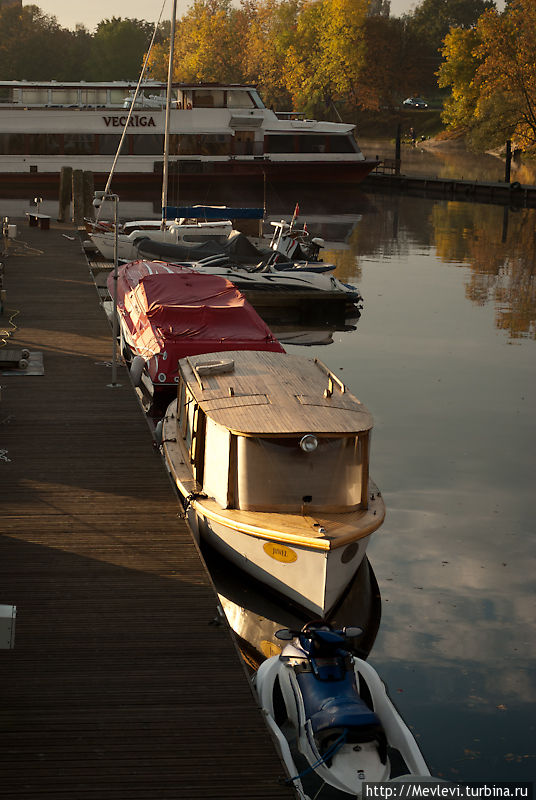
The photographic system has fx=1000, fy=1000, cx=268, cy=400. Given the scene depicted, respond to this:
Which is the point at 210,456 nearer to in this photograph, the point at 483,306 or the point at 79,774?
the point at 79,774

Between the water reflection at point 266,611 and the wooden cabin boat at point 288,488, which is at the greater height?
the wooden cabin boat at point 288,488

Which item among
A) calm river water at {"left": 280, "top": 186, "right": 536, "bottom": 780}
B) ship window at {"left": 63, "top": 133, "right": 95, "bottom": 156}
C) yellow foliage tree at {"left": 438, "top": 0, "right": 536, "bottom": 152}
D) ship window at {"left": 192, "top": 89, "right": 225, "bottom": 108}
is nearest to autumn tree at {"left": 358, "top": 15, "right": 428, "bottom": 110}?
yellow foliage tree at {"left": 438, "top": 0, "right": 536, "bottom": 152}

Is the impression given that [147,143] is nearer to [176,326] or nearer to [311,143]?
[311,143]

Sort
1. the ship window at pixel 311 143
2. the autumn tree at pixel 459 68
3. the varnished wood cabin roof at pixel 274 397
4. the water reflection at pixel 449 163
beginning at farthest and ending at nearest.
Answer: the autumn tree at pixel 459 68
the water reflection at pixel 449 163
the ship window at pixel 311 143
the varnished wood cabin roof at pixel 274 397

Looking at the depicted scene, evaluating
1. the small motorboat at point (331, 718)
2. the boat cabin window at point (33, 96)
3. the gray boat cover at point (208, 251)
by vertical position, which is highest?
the boat cabin window at point (33, 96)

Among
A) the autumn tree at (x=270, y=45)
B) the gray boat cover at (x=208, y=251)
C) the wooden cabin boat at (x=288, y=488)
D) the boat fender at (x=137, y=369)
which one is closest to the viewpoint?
the wooden cabin boat at (x=288, y=488)

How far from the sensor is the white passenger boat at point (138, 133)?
67500 millimetres

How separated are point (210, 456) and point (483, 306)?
80.0 feet

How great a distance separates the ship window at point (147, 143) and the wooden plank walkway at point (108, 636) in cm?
5445

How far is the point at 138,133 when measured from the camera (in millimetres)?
69062

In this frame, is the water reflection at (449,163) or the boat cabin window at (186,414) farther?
the water reflection at (449,163)

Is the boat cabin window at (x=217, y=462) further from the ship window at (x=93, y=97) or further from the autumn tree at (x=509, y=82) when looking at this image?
the autumn tree at (x=509, y=82)

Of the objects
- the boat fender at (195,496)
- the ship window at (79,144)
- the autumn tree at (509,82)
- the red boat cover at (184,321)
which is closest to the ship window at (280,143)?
the ship window at (79,144)

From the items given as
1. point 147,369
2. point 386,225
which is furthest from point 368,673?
point 386,225
